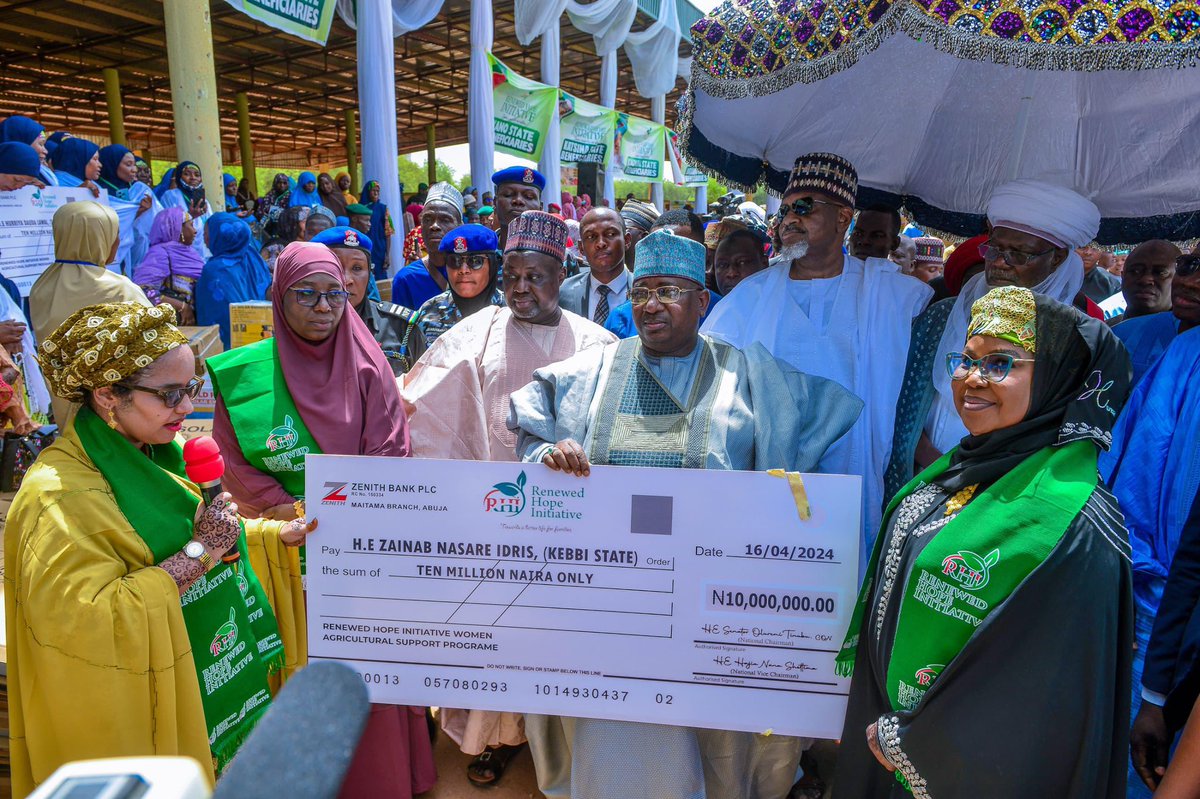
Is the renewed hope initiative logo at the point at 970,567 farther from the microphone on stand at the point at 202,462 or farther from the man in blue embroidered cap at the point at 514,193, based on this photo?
the man in blue embroidered cap at the point at 514,193

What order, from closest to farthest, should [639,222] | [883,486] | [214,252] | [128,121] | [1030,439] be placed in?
1. [1030,439]
2. [883,486]
3. [639,222]
4. [214,252]
5. [128,121]

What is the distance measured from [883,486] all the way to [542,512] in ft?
4.71

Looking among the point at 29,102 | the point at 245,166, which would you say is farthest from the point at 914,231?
the point at 29,102

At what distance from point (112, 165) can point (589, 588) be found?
28.3 ft

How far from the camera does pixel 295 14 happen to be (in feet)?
28.9

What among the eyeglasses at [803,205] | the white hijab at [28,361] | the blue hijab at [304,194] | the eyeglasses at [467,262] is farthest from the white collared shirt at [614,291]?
the blue hijab at [304,194]

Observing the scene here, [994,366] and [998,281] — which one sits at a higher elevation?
[998,281]

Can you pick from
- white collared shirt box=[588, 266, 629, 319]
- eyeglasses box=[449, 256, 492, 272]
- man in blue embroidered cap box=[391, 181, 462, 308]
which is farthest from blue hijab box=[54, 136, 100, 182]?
white collared shirt box=[588, 266, 629, 319]

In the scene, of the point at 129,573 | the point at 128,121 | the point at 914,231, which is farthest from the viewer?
the point at 128,121

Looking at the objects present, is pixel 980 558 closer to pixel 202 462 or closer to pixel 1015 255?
pixel 1015 255

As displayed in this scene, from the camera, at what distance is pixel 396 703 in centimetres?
270

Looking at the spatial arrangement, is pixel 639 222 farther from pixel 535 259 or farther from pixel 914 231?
pixel 914 231

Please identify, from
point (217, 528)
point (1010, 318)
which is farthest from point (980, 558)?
point (217, 528)

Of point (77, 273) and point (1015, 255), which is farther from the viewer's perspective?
point (77, 273)
